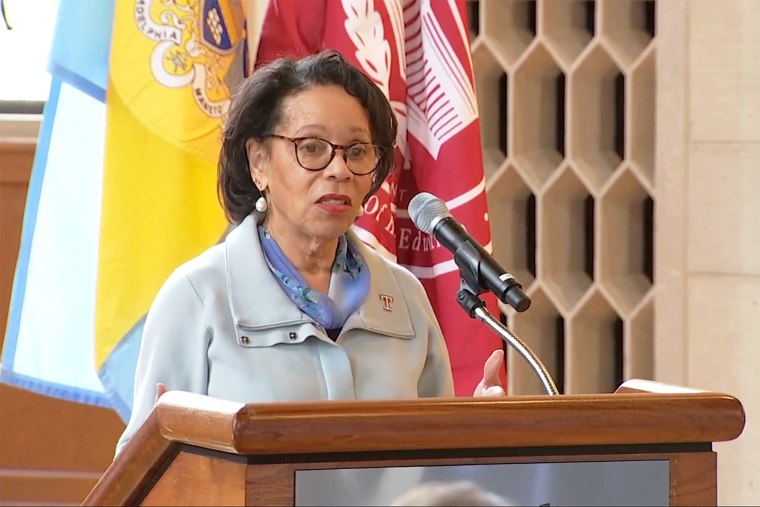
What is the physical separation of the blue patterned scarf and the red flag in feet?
1.57

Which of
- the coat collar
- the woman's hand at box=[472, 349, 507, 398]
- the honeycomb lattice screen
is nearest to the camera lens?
the woman's hand at box=[472, 349, 507, 398]

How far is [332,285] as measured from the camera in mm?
1857

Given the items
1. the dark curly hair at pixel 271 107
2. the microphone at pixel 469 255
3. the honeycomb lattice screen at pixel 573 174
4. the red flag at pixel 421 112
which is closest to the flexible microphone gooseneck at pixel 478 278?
the microphone at pixel 469 255

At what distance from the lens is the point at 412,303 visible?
193 centimetres

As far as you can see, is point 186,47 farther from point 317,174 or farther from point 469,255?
point 469,255

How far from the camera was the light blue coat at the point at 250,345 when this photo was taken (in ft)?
5.66

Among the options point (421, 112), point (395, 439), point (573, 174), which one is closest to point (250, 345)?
point (395, 439)

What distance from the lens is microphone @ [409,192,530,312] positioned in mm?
1412

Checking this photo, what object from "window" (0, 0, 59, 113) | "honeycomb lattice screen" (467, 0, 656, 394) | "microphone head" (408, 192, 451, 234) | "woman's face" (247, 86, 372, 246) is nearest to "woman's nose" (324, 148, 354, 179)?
"woman's face" (247, 86, 372, 246)

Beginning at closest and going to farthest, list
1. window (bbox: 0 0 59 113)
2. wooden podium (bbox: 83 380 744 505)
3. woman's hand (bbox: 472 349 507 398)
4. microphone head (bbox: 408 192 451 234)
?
wooden podium (bbox: 83 380 744 505)
microphone head (bbox: 408 192 451 234)
woman's hand (bbox: 472 349 507 398)
window (bbox: 0 0 59 113)

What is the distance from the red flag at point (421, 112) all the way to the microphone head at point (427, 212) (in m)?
0.81

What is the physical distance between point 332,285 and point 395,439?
848mm

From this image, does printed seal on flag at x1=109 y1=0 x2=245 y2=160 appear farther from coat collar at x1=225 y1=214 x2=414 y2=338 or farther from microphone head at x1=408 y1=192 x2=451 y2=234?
microphone head at x1=408 y1=192 x2=451 y2=234

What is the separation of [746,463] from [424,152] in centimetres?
101
